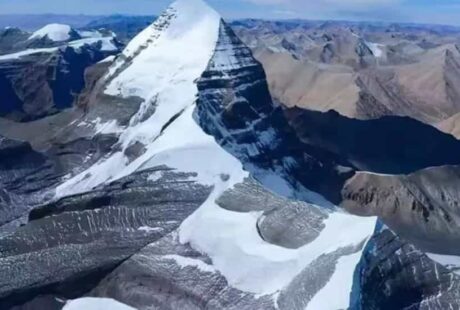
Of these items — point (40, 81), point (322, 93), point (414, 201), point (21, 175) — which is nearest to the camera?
point (21, 175)

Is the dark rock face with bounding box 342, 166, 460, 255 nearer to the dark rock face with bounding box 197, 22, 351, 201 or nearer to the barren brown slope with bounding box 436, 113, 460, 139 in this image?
the dark rock face with bounding box 197, 22, 351, 201

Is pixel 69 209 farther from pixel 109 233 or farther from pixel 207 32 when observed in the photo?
pixel 207 32

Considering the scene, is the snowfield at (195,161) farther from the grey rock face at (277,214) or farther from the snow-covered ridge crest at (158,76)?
the grey rock face at (277,214)

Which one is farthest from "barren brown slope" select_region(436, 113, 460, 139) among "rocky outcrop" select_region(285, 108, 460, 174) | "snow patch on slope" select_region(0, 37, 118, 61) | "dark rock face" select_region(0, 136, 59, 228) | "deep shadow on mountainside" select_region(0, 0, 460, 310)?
"dark rock face" select_region(0, 136, 59, 228)

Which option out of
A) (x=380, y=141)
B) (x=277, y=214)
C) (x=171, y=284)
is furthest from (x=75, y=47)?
(x=171, y=284)

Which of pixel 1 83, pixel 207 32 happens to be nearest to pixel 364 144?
pixel 207 32

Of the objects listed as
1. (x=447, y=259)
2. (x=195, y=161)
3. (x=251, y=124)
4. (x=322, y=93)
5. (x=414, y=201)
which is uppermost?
(x=195, y=161)

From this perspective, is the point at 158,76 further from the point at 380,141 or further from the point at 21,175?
the point at 380,141

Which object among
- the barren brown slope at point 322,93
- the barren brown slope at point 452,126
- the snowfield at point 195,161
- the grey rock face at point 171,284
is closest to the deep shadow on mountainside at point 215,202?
the grey rock face at point 171,284
